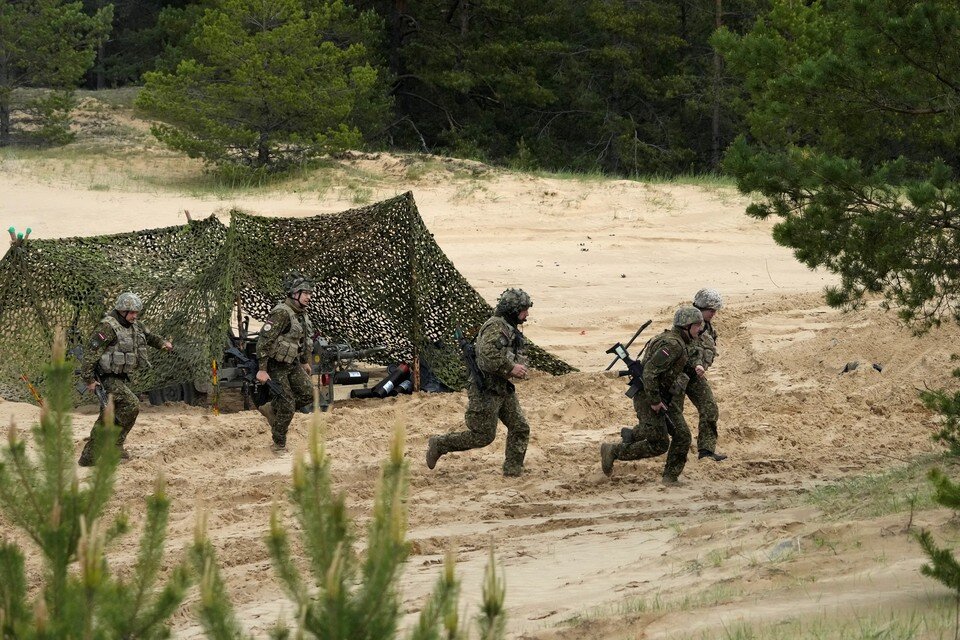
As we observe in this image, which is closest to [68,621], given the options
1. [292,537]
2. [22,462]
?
[22,462]

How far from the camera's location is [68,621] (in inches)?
142

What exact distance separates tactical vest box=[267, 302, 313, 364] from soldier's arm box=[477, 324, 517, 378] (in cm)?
203

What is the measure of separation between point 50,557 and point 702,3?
32352 mm

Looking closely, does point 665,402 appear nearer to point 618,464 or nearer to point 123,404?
point 618,464

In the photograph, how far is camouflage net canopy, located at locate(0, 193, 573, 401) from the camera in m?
12.2

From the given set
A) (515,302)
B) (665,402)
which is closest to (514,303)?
(515,302)

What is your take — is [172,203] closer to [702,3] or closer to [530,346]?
[530,346]

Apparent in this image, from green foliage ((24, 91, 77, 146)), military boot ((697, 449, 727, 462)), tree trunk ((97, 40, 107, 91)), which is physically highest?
tree trunk ((97, 40, 107, 91))

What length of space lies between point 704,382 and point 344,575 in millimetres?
7018

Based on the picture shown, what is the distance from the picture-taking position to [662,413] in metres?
9.90

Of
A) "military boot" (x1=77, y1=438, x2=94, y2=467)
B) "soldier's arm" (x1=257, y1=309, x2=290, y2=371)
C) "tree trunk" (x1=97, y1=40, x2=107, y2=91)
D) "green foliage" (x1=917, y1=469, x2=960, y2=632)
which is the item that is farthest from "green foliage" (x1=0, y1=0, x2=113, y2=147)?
"green foliage" (x1=917, y1=469, x2=960, y2=632)

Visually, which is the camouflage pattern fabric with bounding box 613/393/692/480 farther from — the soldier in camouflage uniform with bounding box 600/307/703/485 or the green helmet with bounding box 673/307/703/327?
the green helmet with bounding box 673/307/703/327

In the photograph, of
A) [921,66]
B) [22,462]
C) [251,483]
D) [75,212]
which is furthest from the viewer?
[75,212]

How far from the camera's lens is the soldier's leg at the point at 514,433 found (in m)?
10.3
